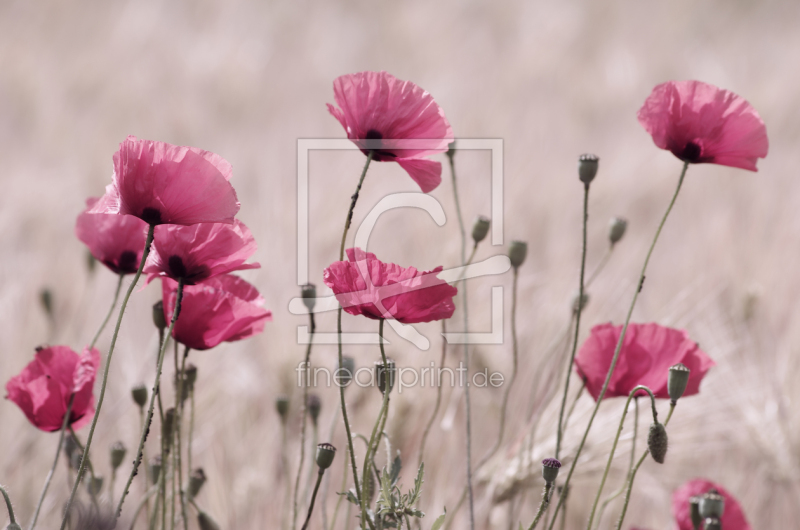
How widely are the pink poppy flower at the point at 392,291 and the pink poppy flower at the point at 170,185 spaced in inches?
2.7

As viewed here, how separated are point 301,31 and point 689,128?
2.64 metres

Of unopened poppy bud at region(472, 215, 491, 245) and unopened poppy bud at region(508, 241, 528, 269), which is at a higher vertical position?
unopened poppy bud at region(472, 215, 491, 245)

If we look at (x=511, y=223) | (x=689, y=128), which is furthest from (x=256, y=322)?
(x=511, y=223)

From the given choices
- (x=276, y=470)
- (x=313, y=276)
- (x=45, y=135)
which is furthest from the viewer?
(x=45, y=135)

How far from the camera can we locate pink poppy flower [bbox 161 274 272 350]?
454mm

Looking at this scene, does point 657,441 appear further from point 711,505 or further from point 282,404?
point 282,404

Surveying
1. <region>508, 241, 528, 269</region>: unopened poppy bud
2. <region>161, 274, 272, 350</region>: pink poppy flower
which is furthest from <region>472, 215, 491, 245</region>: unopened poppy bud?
<region>161, 274, 272, 350</region>: pink poppy flower

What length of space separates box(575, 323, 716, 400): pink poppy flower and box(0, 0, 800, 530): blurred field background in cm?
6

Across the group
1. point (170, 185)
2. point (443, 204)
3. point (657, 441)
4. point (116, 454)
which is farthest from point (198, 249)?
point (443, 204)

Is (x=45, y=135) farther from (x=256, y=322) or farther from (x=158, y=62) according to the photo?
(x=256, y=322)

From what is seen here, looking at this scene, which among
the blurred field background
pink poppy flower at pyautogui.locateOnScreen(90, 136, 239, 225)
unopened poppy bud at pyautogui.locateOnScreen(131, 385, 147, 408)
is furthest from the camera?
the blurred field background

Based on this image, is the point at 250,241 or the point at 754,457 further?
the point at 754,457

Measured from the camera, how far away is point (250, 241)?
426mm

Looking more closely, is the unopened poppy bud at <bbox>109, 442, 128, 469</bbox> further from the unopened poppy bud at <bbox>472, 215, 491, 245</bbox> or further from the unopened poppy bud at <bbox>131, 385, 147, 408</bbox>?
the unopened poppy bud at <bbox>472, 215, 491, 245</bbox>
